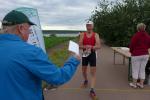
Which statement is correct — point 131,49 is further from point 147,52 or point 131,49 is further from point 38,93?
point 38,93

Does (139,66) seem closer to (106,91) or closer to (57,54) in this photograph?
(106,91)

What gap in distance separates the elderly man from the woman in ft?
29.9

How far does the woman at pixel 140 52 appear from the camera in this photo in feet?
42.4

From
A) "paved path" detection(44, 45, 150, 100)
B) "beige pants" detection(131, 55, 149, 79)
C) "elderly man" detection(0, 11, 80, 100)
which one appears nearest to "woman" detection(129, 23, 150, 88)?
"beige pants" detection(131, 55, 149, 79)

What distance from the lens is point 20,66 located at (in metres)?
3.80

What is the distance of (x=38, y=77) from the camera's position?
3896mm

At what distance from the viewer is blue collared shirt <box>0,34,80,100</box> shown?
12.5 feet

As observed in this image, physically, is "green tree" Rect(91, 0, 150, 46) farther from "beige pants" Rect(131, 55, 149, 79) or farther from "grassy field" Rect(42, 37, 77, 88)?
"beige pants" Rect(131, 55, 149, 79)

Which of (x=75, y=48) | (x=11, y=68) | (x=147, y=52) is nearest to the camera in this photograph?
(x=11, y=68)

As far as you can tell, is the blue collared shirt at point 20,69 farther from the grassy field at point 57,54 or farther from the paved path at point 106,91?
the grassy field at point 57,54

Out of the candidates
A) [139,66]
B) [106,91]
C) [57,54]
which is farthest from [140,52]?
[57,54]

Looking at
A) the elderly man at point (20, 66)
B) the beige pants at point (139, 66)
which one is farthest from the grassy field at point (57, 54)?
the elderly man at point (20, 66)

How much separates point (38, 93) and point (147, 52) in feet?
30.5

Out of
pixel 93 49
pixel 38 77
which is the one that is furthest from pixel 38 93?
pixel 93 49
